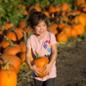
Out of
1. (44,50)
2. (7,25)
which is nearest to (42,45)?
(44,50)

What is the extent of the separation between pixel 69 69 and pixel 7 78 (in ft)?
4.47

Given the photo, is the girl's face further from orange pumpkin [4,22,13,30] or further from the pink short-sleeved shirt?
orange pumpkin [4,22,13,30]

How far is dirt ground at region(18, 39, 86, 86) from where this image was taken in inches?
263

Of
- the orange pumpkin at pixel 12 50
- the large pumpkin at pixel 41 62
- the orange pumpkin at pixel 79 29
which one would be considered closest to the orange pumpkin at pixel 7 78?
the large pumpkin at pixel 41 62

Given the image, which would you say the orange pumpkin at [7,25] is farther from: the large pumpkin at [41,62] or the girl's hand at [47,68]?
the girl's hand at [47,68]

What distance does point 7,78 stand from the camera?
612cm

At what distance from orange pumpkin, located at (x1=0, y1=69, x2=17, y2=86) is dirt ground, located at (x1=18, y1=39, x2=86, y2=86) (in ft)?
1.92

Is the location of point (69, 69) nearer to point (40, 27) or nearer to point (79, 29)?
point (79, 29)

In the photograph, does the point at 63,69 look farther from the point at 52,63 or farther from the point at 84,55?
the point at 52,63

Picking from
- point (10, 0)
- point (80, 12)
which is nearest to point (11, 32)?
point (10, 0)

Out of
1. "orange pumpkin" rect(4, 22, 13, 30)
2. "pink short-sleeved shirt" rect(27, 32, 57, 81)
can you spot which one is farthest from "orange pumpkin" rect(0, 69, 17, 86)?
"orange pumpkin" rect(4, 22, 13, 30)

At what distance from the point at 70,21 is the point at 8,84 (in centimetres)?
347

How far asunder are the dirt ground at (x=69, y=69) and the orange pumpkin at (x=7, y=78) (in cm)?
58

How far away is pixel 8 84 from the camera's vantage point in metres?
6.13
